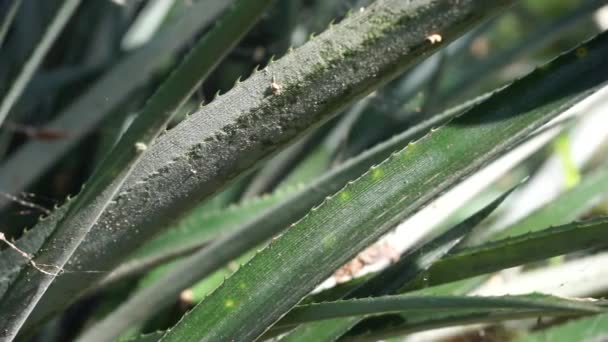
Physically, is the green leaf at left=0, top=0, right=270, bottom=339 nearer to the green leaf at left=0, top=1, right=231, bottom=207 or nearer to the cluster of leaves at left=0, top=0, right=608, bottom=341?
the cluster of leaves at left=0, top=0, right=608, bottom=341

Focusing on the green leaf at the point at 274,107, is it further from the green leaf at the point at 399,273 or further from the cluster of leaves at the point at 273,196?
the green leaf at the point at 399,273

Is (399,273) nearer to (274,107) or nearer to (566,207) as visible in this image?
(274,107)

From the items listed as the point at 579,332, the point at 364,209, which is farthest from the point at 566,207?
the point at 364,209

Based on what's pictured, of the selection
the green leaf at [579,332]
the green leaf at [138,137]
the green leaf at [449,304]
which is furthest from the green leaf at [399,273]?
the green leaf at [579,332]

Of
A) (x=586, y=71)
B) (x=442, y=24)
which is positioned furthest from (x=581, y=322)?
(x=442, y=24)

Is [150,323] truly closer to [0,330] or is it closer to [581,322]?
[0,330]

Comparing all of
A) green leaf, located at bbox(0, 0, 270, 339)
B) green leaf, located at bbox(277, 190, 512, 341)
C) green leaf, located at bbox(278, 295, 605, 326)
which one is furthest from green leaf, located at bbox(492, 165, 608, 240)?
green leaf, located at bbox(0, 0, 270, 339)
